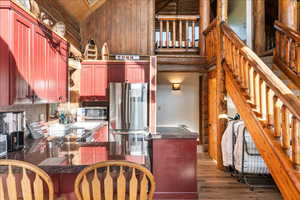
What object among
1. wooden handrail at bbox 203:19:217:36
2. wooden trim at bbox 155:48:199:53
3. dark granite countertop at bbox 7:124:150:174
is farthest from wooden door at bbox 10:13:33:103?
wooden trim at bbox 155:48:199:53

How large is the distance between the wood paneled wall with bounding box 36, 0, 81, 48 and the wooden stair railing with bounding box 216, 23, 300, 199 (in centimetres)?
286

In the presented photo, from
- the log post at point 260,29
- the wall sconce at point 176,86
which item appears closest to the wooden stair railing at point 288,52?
the log post at point 260,29

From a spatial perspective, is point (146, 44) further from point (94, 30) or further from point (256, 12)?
point (256, 12)

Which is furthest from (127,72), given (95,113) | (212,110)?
(212,110)

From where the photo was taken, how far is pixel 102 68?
4.95 m

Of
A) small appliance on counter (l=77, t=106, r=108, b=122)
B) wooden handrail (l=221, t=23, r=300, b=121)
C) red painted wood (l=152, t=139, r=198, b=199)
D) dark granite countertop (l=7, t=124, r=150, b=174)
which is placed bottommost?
red painted wood (l=152, t=139, r=198, b=199)

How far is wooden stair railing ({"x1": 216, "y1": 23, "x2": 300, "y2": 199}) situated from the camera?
2229 mm

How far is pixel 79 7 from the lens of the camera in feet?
16.4

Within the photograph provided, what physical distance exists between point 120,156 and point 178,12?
→ 7.99 metres

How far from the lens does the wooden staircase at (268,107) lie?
2238mm

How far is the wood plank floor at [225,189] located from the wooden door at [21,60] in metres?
2.69

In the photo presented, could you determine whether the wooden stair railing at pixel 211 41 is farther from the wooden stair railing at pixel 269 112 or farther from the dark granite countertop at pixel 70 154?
the dark granite countertop at pixel 70 154

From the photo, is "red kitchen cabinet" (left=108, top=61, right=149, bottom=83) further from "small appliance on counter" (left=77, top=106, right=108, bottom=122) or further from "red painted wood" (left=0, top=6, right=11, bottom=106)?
"red painted wood" (left=0, top=6, right=11, bottom=106)

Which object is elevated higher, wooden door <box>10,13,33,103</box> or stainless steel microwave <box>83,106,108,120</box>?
wooden door <box>10,13,33,103</box>
